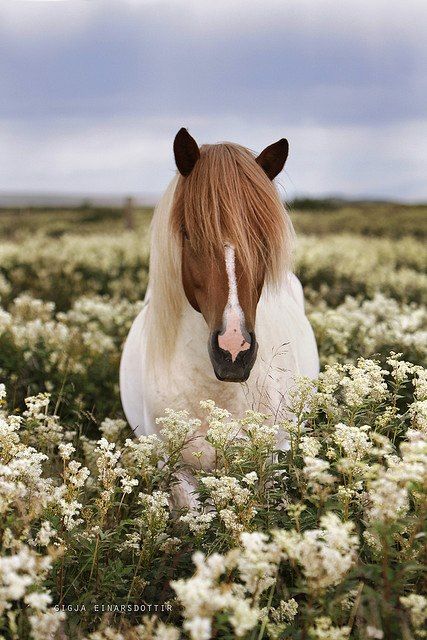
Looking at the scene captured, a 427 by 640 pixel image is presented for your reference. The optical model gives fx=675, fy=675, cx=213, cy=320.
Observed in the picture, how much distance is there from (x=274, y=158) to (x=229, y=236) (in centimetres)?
→ 60

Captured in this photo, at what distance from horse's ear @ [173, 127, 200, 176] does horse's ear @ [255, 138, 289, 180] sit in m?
0.33

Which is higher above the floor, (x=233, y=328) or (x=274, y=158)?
(x=274, y=158)

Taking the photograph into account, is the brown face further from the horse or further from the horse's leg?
the horse's leg

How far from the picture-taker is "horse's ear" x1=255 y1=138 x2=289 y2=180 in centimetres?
325

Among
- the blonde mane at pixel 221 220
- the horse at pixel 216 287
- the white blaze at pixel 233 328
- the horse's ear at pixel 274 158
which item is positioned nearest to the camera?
the white blaze at pixel 233 328

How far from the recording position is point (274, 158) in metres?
3.30

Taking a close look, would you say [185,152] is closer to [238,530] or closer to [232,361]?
[232,361]

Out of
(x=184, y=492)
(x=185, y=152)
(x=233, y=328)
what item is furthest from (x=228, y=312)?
(x=184, y=492)

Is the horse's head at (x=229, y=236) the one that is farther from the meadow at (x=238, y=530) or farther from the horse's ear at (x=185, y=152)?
the meadow at (x=238, y=530)

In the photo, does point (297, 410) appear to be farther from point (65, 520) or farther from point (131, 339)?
point (131, 339)

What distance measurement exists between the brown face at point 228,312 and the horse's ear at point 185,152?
1.47 ft

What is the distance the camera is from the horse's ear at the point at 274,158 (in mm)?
3254

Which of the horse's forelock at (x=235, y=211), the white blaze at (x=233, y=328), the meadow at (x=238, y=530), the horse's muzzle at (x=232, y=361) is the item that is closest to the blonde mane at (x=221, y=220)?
the horse's forelock at (x=235, y=211)

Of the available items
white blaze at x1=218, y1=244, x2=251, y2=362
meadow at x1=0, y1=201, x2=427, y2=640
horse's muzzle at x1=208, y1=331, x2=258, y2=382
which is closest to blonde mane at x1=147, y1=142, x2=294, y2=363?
white blaze at x1=218, y1=244, x2=251, y2=362
